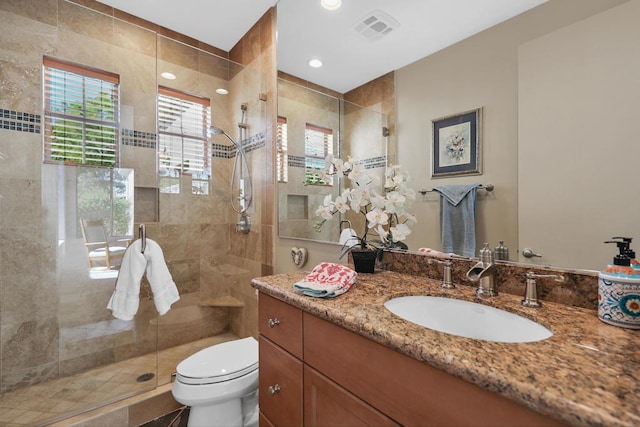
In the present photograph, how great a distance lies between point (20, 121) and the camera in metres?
1.75

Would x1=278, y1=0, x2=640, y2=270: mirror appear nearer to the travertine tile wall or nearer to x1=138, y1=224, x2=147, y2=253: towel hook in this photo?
the travertine tile wall

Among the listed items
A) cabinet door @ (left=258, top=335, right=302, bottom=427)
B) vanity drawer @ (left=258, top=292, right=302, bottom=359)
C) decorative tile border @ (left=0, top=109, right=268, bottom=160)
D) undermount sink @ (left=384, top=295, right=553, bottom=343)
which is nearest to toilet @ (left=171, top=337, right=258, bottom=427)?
cabinet door @ (left=258, top=335, right=302, bottom=427)

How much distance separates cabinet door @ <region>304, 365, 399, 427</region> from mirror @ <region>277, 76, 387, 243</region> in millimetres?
781

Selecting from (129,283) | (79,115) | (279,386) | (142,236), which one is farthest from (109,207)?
(279,386)

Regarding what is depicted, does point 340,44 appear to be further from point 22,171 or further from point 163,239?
point 22,171

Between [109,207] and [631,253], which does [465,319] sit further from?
[109,207]

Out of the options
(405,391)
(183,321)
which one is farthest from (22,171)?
(405,391)

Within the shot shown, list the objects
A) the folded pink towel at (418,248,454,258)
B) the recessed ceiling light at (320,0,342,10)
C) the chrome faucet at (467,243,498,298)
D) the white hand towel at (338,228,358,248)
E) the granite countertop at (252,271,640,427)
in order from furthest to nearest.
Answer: the recessed ceiling light at (320,0,342,10) → the white hand towel at (338,228,358,248) → the folded pink towel at (418,248,454,258) → the chrome faucet at (467,243,498,298) → the granite countertop at (252,271,640,427)

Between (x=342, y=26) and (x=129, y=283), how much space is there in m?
1.98

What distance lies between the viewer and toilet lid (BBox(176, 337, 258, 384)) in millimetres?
1396

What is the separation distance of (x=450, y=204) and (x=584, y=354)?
653 millimetres

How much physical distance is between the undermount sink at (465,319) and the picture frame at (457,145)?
0.49 m

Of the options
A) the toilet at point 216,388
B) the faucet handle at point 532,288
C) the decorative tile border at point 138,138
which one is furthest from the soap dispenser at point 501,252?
the decorative tile border at point 138,138

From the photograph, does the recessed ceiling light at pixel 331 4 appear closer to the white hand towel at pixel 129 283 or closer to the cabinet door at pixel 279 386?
the cabinet door at pixel 279 386
